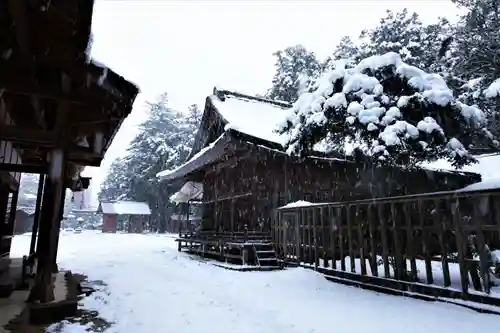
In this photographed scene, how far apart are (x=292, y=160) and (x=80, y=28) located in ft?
32.1

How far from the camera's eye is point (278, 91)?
37.8 m

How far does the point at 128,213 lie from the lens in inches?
1700

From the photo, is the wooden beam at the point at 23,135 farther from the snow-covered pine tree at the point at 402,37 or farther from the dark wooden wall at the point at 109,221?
the dark wooden wall at the point at 109,221

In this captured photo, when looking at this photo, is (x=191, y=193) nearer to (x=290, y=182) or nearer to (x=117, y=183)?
(x=290, y=182)

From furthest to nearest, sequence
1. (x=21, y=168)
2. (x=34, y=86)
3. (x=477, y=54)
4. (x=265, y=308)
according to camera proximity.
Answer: (x=477, y=54)
(x=21, y=168)
(x=265, y=308)
(x=34, y=86)

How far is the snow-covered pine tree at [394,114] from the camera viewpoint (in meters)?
6.70

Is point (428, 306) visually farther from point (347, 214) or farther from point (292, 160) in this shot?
point (292, 160)

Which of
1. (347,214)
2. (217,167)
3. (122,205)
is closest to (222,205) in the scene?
(217,167)

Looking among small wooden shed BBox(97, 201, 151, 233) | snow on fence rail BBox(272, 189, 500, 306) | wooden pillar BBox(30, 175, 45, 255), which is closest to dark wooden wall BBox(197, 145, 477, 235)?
snow on fence rail BBox(272, 189, 500, 306)

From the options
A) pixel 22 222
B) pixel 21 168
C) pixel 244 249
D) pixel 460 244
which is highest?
pixel 22 222

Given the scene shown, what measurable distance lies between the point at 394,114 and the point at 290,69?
32.9 m

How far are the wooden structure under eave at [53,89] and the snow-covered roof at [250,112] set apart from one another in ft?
23.4

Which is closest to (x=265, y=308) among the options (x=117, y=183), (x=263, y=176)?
(x=263, y=176)

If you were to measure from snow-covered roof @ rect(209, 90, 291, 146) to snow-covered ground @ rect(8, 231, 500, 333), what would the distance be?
19.7 feet
